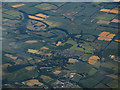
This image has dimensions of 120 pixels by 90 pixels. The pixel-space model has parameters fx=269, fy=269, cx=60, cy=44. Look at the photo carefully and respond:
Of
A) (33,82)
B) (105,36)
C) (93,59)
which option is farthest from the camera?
(105,36)

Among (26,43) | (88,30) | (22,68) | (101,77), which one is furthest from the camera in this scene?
(88,30)

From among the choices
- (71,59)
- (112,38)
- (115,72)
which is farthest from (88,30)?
(115,72)

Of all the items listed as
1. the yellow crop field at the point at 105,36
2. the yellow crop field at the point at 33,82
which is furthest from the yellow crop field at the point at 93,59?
the yellow crop field at the point at 33,82

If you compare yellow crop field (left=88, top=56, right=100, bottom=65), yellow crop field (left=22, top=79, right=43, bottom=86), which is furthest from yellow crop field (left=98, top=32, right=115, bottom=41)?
yellow crop field (left=22, top=79, right=43, bottom=86)

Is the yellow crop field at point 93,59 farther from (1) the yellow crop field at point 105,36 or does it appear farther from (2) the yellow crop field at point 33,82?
(2) the yellow crop field at point 33,82

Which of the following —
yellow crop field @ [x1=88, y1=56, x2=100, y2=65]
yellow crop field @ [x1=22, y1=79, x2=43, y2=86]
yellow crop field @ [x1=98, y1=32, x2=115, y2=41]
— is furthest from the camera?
yellow crop field @ [x1=98, y1=32, x2=115, y2=41]

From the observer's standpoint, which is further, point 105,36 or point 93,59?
point 105,36

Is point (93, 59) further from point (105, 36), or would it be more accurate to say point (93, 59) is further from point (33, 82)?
point (33, 82)

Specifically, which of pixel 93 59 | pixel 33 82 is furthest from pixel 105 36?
pixel 33 82

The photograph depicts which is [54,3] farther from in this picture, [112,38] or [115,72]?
[115,72]

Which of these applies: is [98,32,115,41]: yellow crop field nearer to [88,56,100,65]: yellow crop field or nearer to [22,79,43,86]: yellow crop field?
[88,56,100,65]: yellow crop field

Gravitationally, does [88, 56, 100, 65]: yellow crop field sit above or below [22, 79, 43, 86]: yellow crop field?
above
